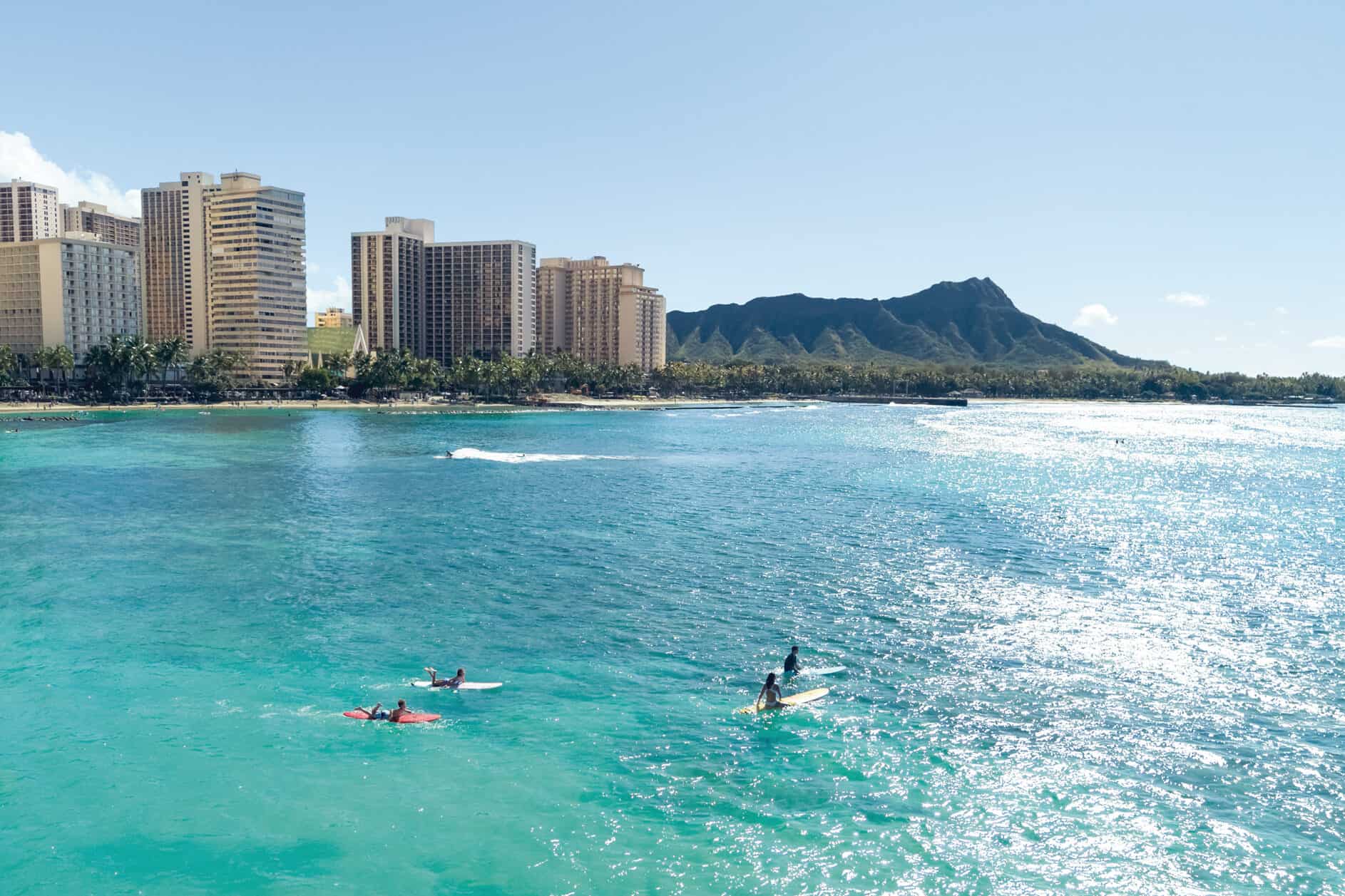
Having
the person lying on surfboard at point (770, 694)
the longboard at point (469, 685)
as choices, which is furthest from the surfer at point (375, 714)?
the person lying on surfboard at point (770, 694)

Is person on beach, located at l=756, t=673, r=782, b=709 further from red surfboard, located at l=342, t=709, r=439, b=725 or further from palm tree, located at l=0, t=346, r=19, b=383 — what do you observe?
palm tree, located at l=0, t=346, r=19, b=383

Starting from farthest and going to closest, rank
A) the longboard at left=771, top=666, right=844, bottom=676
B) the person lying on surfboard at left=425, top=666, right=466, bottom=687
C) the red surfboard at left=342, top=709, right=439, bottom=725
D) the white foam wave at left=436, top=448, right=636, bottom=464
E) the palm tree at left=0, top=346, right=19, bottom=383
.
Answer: the palm tree at left=0, top=346, right=19, bottom=383 → the white foam wave at left=436, top=448, right=636, bottom=464 → the longboard at left=771, top=666, right=844, bottom=676 → the person lying on surfboard at left=425, top=666, right=466, bottom=687 → the red surfboard at left=342, top=709, right=439, bottom=725

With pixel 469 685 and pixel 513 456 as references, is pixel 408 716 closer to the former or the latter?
pixel 469 685

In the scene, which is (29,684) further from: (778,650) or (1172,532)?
(1172,532)

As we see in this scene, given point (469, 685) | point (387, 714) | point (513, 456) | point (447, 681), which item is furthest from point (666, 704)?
point (513, 456)

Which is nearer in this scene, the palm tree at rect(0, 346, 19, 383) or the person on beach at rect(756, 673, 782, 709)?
the person on beach at rect(756, 673, 782, 709)

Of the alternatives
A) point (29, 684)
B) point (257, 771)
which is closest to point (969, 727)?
point (257, 771)

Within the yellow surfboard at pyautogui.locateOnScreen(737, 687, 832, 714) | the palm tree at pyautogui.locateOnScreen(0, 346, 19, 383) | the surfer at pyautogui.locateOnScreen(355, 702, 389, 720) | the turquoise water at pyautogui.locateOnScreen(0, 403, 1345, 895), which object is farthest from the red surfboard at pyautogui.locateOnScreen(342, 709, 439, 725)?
the palm tree at pyautogui.locateOnScreen(0, 346, 19, 383)

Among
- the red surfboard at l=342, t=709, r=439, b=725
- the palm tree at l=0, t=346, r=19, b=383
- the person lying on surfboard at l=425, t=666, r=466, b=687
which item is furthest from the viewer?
the palm tree at l=0, t=346, r=19, b=383
